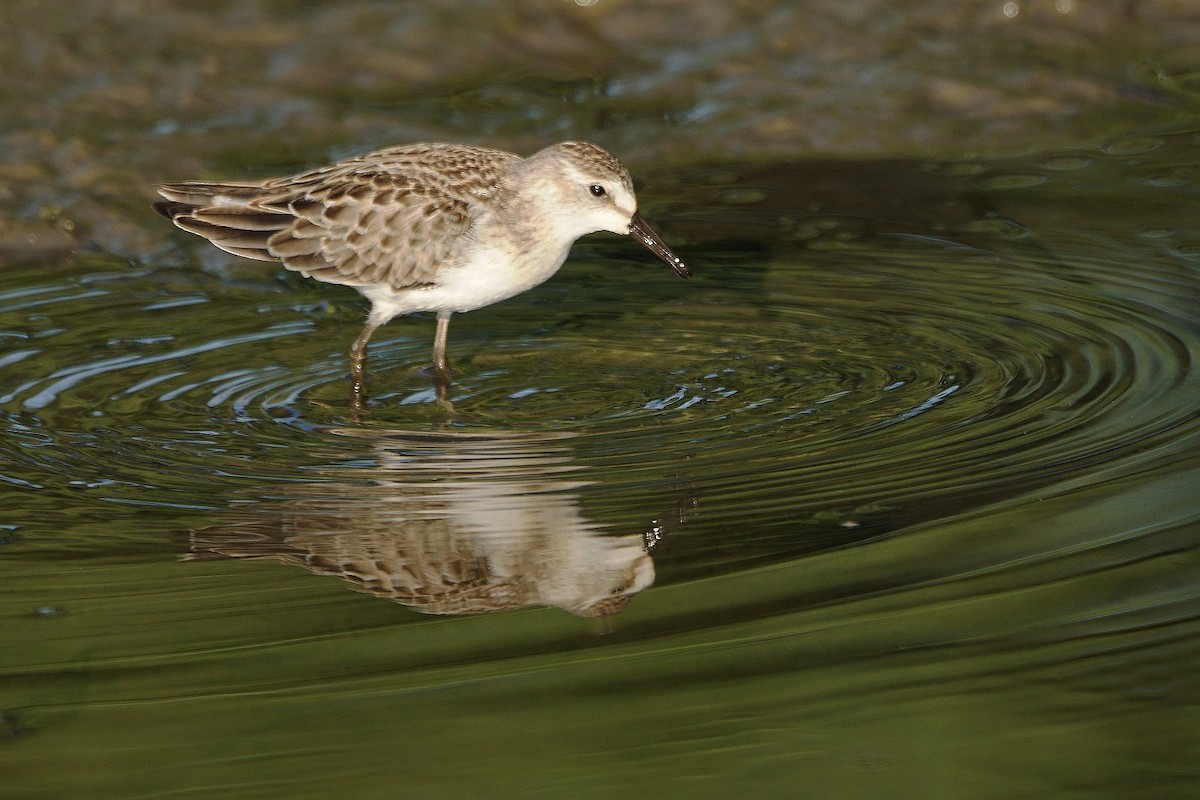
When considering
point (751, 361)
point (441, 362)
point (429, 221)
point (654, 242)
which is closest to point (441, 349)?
point (441, 362)

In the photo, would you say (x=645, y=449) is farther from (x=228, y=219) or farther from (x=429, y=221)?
(x=228, y=219)

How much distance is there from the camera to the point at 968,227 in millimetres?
9867

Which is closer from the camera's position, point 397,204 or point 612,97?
point 397,204

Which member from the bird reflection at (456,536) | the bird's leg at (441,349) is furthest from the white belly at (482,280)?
the bird reflection at (456,536)

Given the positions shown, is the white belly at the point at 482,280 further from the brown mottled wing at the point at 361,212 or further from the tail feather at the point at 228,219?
the tail feather at the point at 228,219

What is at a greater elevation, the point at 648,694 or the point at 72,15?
the point at 72,15

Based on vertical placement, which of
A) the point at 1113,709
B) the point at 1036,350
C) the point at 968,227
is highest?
the point at 968,227

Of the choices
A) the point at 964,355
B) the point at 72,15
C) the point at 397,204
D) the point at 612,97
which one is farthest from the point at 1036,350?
the point at 72,15

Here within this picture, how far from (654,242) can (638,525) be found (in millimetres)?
2722

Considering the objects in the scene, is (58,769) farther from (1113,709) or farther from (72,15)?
(72,15)

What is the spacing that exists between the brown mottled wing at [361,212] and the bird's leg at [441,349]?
294 millimetres

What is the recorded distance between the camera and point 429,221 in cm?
855

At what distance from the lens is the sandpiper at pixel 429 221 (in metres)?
8.48

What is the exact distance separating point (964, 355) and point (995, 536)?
2286 mm
